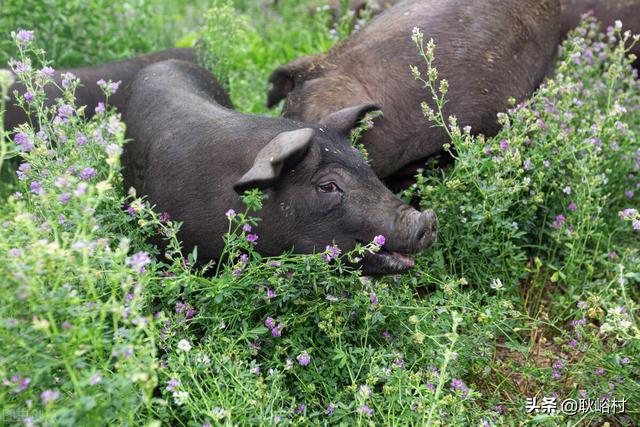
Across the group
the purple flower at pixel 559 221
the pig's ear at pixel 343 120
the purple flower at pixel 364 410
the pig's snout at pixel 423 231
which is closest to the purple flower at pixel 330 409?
the purple flower at pixel 364 410

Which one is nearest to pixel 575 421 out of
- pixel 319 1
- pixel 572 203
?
pixel 572 203

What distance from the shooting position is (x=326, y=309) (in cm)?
332

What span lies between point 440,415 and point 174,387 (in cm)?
100

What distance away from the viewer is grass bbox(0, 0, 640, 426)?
7.83ft

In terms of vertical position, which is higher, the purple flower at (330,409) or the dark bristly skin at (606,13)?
the dark bristly skin at (606,13)

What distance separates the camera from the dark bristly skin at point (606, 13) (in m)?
6.31

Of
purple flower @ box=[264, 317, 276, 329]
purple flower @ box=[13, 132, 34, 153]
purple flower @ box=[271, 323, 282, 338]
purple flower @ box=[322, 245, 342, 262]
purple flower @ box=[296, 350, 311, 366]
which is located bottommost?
purple flower @ box=[296, 350, 311, 366]

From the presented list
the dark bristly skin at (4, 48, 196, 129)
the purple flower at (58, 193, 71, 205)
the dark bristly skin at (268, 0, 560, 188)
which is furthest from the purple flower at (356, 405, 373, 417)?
the dark bristly skin at (4, 48, 196, 129)

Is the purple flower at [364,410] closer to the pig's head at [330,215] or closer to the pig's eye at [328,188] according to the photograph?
the pig's head at [330,215]

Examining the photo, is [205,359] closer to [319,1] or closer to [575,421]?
[575,421]

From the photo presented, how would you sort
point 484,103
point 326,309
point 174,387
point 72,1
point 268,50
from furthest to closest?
point 268,50 → point 72,1 → point 484,103 → point 326,309 → point 174,387

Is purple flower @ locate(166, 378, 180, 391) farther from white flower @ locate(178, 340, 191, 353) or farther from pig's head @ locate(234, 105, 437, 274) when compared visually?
pig's head @ locate(234, 105, 437, 274)

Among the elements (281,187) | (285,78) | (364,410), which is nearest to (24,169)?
(281,187)

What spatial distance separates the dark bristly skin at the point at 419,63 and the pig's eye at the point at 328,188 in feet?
3.91
